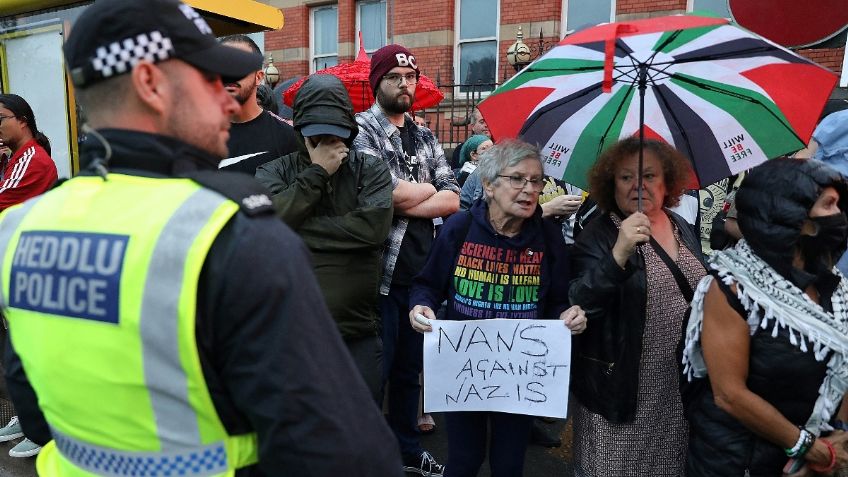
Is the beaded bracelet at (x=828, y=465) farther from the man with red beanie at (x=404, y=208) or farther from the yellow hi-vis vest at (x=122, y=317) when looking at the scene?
the man with red beanie at (x=404, y=208)

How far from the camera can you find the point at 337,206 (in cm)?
274

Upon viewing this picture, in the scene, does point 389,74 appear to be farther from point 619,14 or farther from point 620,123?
point 619,14

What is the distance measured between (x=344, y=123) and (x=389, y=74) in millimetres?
974

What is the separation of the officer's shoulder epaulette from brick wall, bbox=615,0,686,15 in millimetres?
9582

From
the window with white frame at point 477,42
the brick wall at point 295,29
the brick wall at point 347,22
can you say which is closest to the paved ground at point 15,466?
the window with white frame at point 477,42

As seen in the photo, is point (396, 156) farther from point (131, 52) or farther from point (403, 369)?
point (131, 52)

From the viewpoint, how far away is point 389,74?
3.46 meters

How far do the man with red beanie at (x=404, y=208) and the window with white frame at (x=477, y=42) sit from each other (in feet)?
24.9

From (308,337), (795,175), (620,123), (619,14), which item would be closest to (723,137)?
→ (620,123)

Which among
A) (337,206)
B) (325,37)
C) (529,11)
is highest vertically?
(529,11)

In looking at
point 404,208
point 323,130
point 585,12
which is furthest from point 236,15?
point 585,12

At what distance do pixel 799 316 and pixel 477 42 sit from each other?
10082 millimetres

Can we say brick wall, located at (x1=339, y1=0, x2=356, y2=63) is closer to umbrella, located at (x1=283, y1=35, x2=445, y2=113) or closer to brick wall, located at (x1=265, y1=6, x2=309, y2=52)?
brick wall, located at (x1=265, y1=6, x2=309, y2=52)

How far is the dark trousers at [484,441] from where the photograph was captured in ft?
8.71
